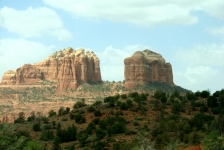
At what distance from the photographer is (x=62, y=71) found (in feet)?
544

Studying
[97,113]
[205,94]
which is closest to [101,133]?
[97,113]

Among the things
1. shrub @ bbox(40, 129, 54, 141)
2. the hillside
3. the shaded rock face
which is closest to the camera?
the hillside

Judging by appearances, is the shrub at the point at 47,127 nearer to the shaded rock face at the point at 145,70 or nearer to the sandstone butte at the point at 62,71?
the shaded rock face at the point at 145,70

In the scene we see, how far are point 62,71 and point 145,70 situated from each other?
28677 millimetres

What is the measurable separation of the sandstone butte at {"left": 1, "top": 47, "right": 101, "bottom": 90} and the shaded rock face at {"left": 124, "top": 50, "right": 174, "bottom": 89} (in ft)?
53.2

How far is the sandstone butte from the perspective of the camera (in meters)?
163

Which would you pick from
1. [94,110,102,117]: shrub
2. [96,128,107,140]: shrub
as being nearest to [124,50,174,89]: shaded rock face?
[94,110,102,117]: shrub

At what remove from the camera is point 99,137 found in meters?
48.7

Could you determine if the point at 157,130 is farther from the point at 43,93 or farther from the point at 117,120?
the point at 43,93

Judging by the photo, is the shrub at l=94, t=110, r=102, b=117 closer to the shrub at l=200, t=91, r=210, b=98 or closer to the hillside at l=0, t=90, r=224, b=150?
the hillside at l=0, t=90, r=224, b=150

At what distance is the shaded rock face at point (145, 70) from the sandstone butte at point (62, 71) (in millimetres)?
16216

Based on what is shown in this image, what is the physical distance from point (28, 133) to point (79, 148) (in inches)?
354

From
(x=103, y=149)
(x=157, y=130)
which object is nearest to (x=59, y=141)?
(x=103, y=149)

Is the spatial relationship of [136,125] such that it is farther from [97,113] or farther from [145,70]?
[145,70]
